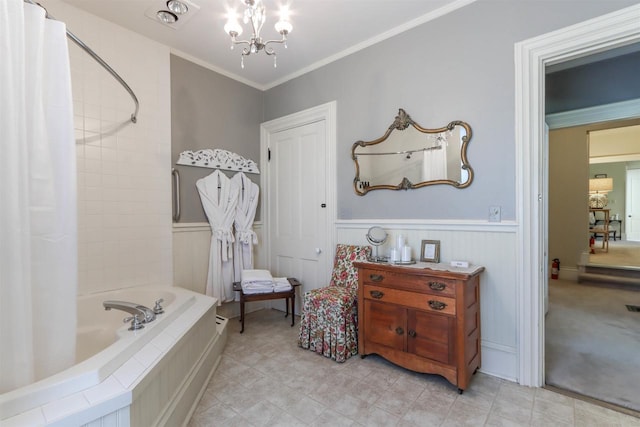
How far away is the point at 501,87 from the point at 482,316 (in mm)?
1619

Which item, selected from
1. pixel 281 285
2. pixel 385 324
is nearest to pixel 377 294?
pixel 385 324

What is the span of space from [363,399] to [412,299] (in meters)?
0.69

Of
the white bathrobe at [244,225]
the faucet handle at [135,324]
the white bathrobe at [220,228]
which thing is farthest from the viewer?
the white bathrobe at [244,225]

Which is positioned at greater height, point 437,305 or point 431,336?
point 437,305

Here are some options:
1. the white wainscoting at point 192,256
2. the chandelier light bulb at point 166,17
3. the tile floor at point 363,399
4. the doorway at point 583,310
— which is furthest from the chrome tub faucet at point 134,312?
the doorway at point 583,310

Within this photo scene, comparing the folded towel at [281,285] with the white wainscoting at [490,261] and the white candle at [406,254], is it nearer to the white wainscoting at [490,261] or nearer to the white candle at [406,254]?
the white wainscoting at [490,261]

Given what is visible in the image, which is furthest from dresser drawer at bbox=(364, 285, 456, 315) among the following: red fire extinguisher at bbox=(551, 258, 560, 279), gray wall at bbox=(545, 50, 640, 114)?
red fire extinguisher at bbox=(551, 258, 560, 279)

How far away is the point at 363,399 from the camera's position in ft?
5.96

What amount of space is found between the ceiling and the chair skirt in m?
2.24

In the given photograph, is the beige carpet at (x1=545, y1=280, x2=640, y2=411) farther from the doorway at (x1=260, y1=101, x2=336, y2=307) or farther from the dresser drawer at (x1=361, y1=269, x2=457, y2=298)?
the doorway at (x1=260, y1=101, x2=336, y2=307)

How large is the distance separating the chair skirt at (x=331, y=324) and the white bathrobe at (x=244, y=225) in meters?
1.16

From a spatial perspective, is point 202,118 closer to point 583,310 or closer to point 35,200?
point 35,200

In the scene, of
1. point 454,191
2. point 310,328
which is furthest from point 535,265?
point 310,328

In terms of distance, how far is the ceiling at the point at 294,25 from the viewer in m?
2.24
